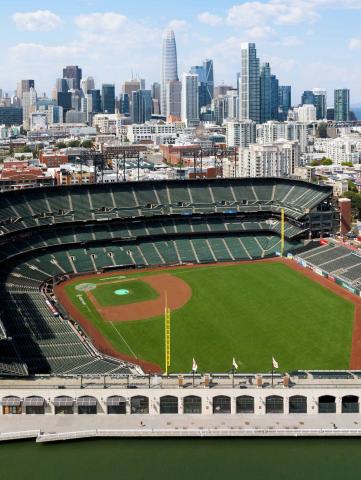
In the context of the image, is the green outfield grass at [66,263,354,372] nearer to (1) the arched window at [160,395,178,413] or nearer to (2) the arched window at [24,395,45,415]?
(1) the arched window at [160,395,178,413]

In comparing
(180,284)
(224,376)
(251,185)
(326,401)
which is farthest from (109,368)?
(251,185)

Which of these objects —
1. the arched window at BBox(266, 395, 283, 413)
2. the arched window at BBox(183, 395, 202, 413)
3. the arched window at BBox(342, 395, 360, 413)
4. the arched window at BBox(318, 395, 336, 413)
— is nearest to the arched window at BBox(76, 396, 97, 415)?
the arched window at BBox(183, 395, 202, 413)

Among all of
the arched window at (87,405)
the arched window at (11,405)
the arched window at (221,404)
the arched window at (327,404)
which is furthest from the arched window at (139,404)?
the arched window at (327,404)

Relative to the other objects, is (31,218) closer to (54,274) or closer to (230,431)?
(54,274)

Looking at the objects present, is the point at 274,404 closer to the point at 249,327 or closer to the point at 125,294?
the point at 249,327

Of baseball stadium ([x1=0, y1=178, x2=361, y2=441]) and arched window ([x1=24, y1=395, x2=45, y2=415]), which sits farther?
baseball stadium ([x1=0, y1=178, x2=361, y2=441])
